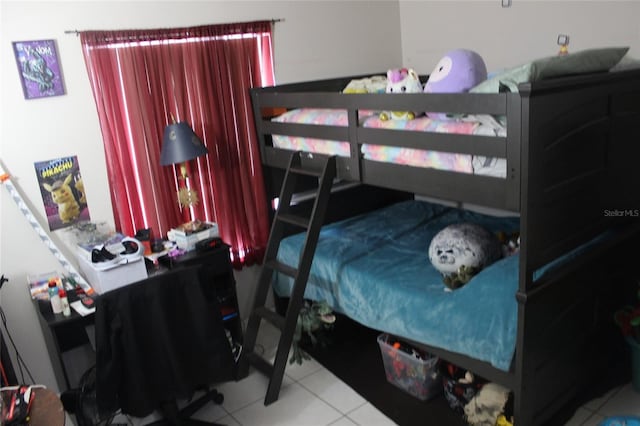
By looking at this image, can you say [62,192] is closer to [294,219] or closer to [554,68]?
[294,219]

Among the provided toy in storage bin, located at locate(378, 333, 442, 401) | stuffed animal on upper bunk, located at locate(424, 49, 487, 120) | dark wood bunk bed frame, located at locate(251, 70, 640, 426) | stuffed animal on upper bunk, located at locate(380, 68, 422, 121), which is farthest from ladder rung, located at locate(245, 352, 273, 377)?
stuffed animal on upper bunk, located at locate(424, 49, 487, 120)

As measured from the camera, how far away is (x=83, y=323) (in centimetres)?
262

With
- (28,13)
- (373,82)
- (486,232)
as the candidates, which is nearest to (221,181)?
(373,82)

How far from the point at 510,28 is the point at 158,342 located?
9.88ft

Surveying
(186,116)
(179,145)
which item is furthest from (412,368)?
(186,116)

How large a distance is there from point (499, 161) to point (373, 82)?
139cm

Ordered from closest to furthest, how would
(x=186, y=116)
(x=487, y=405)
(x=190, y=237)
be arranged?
1. (x=487, y=405)
2. (x=190, y=237)
3. (x=186, y=116)

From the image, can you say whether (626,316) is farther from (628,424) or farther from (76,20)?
(76,20)

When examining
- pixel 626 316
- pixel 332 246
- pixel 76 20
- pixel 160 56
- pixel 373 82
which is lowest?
pixel 626 316

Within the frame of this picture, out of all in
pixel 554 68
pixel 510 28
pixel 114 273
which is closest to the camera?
pixel 554 68

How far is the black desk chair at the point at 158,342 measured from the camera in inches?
85.4

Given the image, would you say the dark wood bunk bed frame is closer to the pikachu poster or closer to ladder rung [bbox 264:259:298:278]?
ladder rung [bbox 264:259:298:278]

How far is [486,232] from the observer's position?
2707mm

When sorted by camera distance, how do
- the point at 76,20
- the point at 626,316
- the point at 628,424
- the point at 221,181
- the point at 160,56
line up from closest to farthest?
the point at 628,424 < the point at 626,316 < the point at 76,20 < the point at 160,56 < the point at 221,181
